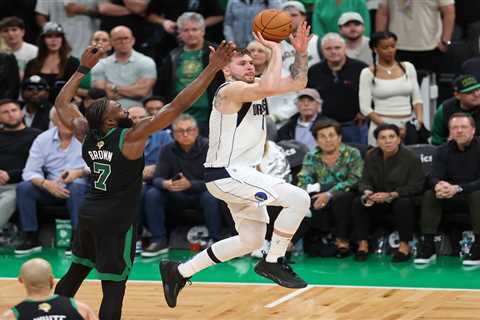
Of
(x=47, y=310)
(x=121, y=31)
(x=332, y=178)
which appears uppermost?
(x=121, y=31)

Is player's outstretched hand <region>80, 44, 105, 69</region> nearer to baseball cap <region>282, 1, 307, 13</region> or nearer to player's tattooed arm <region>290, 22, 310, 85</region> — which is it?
player's tattooed arm <region>290, 22, 310, 85</region>

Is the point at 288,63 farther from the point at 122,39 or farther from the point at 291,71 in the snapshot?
the point at 291,71

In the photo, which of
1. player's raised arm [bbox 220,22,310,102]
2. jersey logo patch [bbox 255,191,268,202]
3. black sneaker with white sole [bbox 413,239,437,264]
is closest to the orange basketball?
player's raised arm [bbox 220,22,310,102]

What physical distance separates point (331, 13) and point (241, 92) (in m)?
5.76

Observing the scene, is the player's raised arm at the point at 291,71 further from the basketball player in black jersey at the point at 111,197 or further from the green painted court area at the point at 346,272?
the green painted court area at the point at 346,272

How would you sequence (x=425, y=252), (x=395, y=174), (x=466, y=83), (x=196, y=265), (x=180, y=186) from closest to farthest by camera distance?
(x=196, y=265) → (x=425, y=252) → (x=395, y=174) → (x=466, y=83) → (x=180, y=186)

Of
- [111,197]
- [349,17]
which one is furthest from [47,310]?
[349,17]

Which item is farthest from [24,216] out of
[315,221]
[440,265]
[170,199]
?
[440,265]

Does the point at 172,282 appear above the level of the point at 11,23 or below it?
below

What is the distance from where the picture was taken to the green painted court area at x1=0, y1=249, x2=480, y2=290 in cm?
1067

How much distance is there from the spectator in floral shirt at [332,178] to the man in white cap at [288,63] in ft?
4.54

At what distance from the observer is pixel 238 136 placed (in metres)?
8.71

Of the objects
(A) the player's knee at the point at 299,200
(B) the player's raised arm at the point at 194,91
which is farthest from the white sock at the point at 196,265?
(B) the player's raised arm at the point at 194,91

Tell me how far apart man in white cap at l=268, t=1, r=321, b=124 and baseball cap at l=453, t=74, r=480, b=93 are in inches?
83.0
